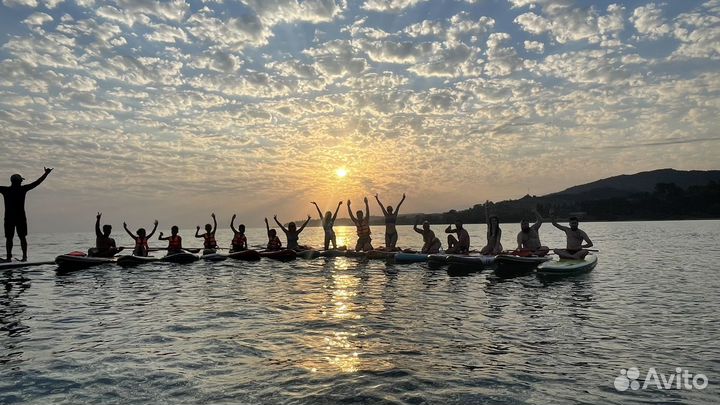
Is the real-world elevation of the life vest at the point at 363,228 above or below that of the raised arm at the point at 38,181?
below

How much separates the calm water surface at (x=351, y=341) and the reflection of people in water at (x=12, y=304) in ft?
0.33

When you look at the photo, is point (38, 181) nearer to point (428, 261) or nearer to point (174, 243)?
point (174, 243)

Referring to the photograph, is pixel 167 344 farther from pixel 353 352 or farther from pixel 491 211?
pixel 491 211

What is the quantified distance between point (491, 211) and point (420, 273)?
642 centimetres

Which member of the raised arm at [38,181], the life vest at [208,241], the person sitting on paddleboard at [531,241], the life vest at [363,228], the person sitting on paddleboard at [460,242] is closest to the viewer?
the raised arm at [38,181]

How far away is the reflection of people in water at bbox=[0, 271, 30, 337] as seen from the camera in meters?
11.6

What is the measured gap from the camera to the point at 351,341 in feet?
33.6

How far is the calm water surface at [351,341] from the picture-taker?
283 inches

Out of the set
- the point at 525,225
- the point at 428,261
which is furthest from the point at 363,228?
the point at 525,225

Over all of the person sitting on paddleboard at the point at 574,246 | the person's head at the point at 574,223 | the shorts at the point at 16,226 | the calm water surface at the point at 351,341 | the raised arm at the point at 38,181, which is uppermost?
the raised arm at the point at 38,181

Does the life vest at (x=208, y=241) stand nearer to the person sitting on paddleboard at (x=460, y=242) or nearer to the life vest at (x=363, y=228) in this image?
Answer: the life vest at (x=363, y=228)

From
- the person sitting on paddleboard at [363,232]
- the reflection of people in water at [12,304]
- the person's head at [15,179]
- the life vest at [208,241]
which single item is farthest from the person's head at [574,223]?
the person's head at [15,179]

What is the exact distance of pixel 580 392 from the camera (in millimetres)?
7141

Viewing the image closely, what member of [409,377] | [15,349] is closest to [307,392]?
[409,377]
